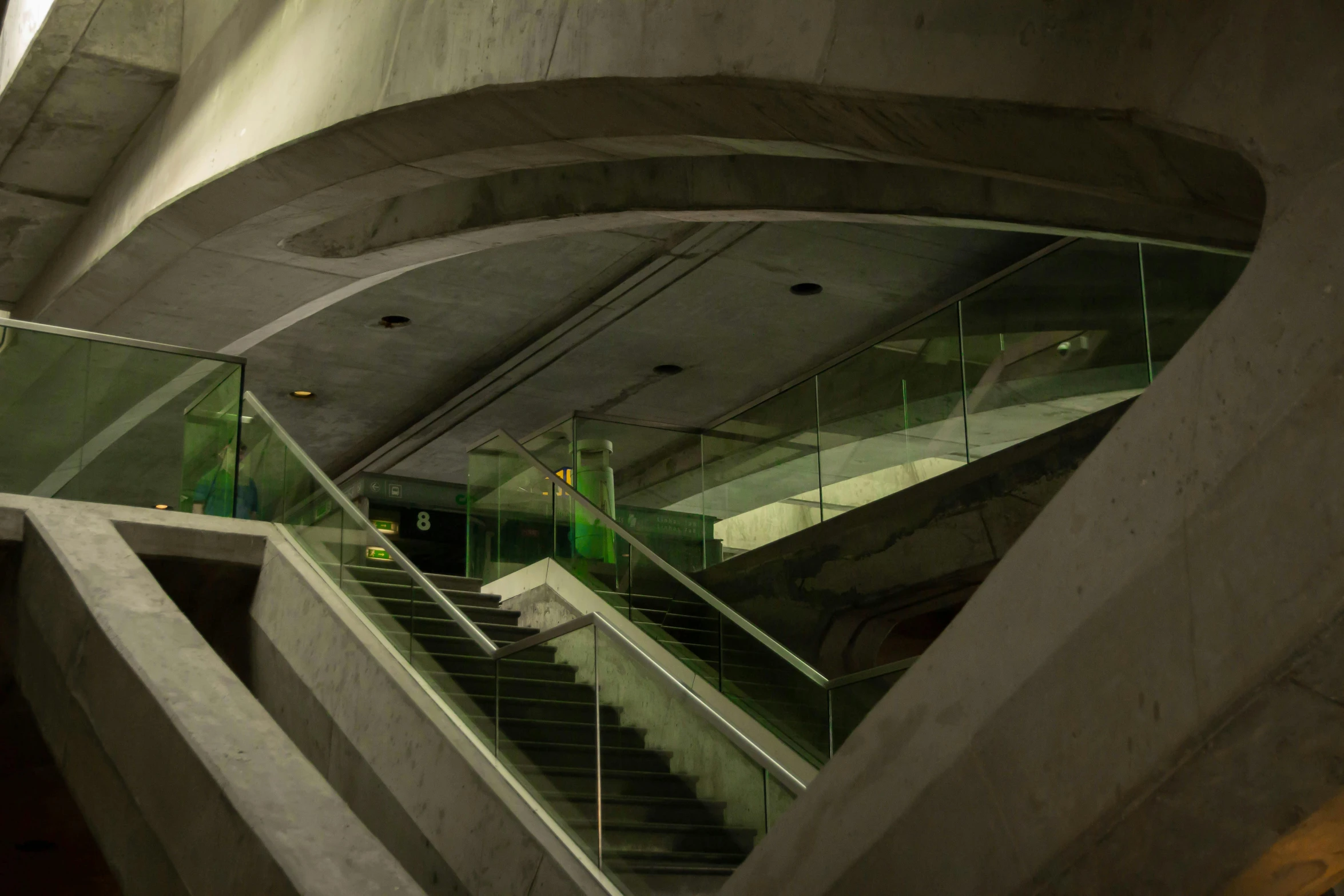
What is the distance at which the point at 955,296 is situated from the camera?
11.4m

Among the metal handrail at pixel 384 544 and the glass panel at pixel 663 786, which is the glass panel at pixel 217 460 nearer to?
the metal handrail at pixel 384 544

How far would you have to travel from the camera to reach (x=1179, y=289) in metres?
7.42

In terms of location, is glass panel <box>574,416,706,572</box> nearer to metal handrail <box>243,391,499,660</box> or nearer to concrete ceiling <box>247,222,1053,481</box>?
concrete ceiling <box>247,222,1053,481</box>

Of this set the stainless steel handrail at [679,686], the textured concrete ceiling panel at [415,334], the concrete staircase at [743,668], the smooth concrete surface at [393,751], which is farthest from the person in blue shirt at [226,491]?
the stainless steel handrail at [679,686]

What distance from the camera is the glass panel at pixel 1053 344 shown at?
309 inches

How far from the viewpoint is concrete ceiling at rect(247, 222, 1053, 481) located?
10383 mm

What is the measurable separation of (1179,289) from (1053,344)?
1.08 m

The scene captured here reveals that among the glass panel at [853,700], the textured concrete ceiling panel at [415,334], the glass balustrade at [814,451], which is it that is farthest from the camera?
the textured concrete ceiling panel at [415,334]

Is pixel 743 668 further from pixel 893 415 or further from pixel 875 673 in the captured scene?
pixel 893 415

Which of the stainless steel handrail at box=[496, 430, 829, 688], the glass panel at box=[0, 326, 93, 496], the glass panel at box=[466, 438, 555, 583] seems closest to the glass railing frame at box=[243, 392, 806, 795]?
the stainless steel handrail at box=[496, 430, 829, 688]

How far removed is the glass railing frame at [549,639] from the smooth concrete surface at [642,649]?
95 mm

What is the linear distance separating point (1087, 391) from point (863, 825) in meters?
4.74

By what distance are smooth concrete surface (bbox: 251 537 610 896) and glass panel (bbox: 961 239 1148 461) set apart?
4.15 m

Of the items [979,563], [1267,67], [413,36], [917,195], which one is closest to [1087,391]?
[979,563]
